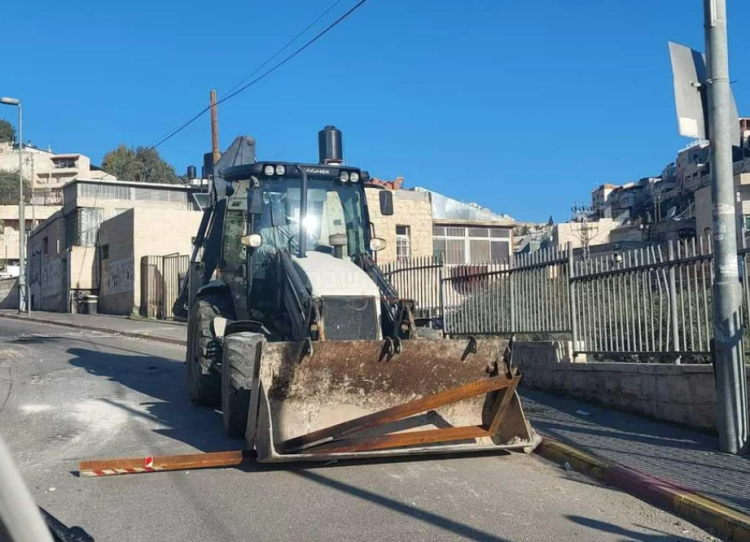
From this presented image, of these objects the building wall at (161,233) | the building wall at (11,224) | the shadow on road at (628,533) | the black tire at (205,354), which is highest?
the building wall at (11,224)

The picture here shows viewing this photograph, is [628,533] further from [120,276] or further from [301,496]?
[120,276]

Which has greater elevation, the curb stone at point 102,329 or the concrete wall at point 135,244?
the concrete wall at point 135,244

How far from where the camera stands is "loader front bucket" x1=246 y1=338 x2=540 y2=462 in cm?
654

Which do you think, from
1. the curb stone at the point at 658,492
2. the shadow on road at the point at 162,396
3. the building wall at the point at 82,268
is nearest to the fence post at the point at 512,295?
the curb stone at the point at 658,492

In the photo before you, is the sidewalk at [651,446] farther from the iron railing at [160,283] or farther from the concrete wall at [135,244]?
the concrete wall at [135,244]

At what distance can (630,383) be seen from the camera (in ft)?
30.1

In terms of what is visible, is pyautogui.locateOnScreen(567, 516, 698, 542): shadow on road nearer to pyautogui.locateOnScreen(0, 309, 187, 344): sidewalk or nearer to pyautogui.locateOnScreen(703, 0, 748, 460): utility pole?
pyautogui.locateOnScreen(703, 0, 748, 460): utility pole

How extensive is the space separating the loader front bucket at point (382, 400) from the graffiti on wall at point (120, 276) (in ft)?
80.0

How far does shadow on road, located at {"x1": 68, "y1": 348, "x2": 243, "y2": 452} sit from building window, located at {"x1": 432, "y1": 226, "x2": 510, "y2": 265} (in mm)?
19790

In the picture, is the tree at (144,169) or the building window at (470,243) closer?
the building window at (470,243)

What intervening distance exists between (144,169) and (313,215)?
249 feet

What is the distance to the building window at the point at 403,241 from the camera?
1252 inches

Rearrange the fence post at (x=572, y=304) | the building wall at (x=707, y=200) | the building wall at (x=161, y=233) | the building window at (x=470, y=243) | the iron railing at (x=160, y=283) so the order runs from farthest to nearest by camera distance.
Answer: the building window at (x=470, y=243) < the building wall at (x=707, y=200) < the building wall at (x=161, y=233) < the iron railing at (x=160, y=283) < the fence post at (x=572, y=304)

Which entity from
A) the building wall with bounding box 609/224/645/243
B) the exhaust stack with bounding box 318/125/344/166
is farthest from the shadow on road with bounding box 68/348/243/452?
the building wall with bounding box 609/224/645/243
